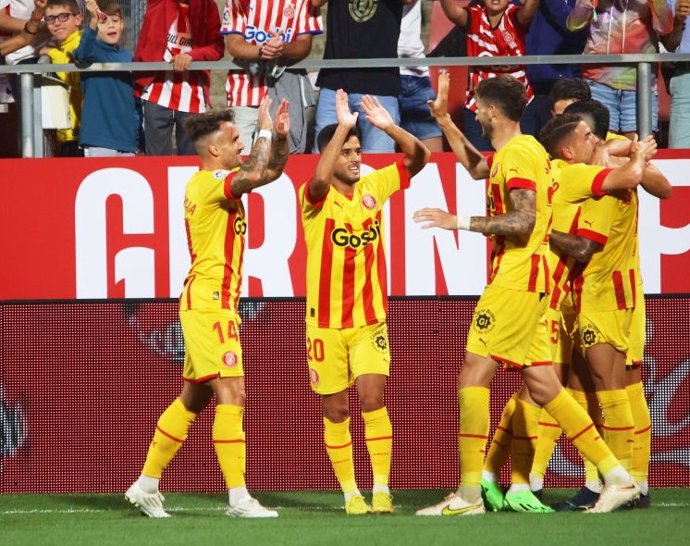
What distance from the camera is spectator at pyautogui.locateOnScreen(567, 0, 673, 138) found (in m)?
10.7

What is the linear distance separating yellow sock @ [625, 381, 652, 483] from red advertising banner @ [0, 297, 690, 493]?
3.52 ft

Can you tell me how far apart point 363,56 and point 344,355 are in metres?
3.54

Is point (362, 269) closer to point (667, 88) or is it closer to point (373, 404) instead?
point (373, 404)

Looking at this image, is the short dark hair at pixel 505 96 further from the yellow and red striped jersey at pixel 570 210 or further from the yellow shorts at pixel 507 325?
the yellow shorts at pixel 507 325

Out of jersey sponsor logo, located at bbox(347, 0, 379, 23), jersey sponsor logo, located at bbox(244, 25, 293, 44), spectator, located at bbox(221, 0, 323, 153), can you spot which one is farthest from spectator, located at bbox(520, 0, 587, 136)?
jersey sponsor logo, located at bbox(244, 25, 293, 44)

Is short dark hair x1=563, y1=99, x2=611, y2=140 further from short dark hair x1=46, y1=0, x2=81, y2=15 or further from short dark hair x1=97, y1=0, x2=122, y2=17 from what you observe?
short dark hair x1=46, y1=0, x2=81, y2=15

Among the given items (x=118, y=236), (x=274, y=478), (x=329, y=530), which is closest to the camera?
(x=329, y=530)

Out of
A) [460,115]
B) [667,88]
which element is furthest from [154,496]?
[667,88]

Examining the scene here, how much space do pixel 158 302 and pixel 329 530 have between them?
2970mm

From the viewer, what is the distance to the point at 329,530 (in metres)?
7.23

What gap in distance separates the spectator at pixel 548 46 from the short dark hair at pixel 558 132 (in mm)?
2108

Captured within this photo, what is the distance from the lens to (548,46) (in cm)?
1098

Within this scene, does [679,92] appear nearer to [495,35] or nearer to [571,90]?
[571,90]

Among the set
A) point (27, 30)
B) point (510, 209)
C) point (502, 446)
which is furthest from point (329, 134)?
point (27, 30)
